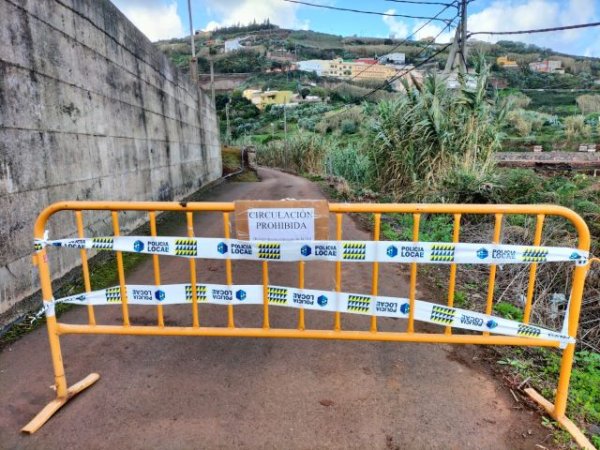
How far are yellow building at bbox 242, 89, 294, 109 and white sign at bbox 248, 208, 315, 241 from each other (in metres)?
74.9

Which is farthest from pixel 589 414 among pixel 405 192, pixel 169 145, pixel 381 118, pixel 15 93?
pixel 169 145

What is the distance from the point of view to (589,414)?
2576mm

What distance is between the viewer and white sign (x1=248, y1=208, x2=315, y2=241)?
257cm

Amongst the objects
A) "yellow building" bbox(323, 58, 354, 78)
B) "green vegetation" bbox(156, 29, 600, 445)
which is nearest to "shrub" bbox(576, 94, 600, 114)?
"green vegetation" bbox(156, 29, 600, 445)

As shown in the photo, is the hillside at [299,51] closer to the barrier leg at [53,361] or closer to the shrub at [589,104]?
the shrub at [589,104]

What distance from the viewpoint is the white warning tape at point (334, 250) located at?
2.47 m

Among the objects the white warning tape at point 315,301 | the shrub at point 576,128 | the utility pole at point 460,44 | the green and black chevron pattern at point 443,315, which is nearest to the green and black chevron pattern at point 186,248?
the white warning tape at point 315,301

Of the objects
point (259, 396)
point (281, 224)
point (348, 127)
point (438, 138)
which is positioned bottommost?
point (259, 396)

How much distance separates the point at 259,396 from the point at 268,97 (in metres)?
79.3

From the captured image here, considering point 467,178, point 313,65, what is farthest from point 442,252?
point 313,65

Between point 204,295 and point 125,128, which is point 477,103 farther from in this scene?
point 204,295

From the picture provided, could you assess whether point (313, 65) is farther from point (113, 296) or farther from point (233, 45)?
point (113, 296)

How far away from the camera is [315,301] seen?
277cm

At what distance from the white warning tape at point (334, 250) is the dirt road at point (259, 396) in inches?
39.3
